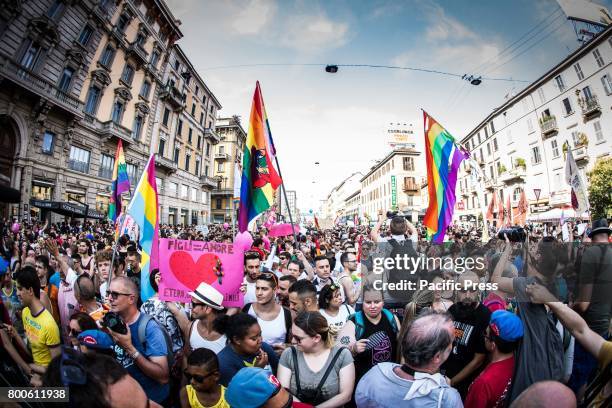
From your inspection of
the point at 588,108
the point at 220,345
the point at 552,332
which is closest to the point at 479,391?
the point at 552,332

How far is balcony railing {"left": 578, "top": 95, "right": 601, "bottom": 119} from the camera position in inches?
887

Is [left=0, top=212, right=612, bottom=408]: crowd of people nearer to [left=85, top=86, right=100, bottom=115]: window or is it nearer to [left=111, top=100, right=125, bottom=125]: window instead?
[left=85, top=86, right=100, bottom=115]: window

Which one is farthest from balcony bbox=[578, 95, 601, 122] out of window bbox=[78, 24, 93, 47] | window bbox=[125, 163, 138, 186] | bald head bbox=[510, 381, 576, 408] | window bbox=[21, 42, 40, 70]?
window bbox=[21, 42, 40, 70]

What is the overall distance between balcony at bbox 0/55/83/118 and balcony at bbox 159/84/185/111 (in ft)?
36.1

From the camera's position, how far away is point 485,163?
38.0 metres

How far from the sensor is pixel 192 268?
354 centimetres

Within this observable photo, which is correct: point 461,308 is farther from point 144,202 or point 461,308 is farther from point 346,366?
point 144,202

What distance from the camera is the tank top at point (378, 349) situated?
8.95 ft

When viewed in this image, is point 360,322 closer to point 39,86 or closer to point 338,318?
point 338,318

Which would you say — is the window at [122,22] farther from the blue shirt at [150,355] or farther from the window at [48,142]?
the blue shirt at [150,355]

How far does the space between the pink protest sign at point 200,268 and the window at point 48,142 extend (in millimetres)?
20330

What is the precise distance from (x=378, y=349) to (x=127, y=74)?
31547mm

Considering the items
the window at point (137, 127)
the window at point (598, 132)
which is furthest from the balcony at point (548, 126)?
the window at point (137, 127)

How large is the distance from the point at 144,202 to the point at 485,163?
43255 mm
